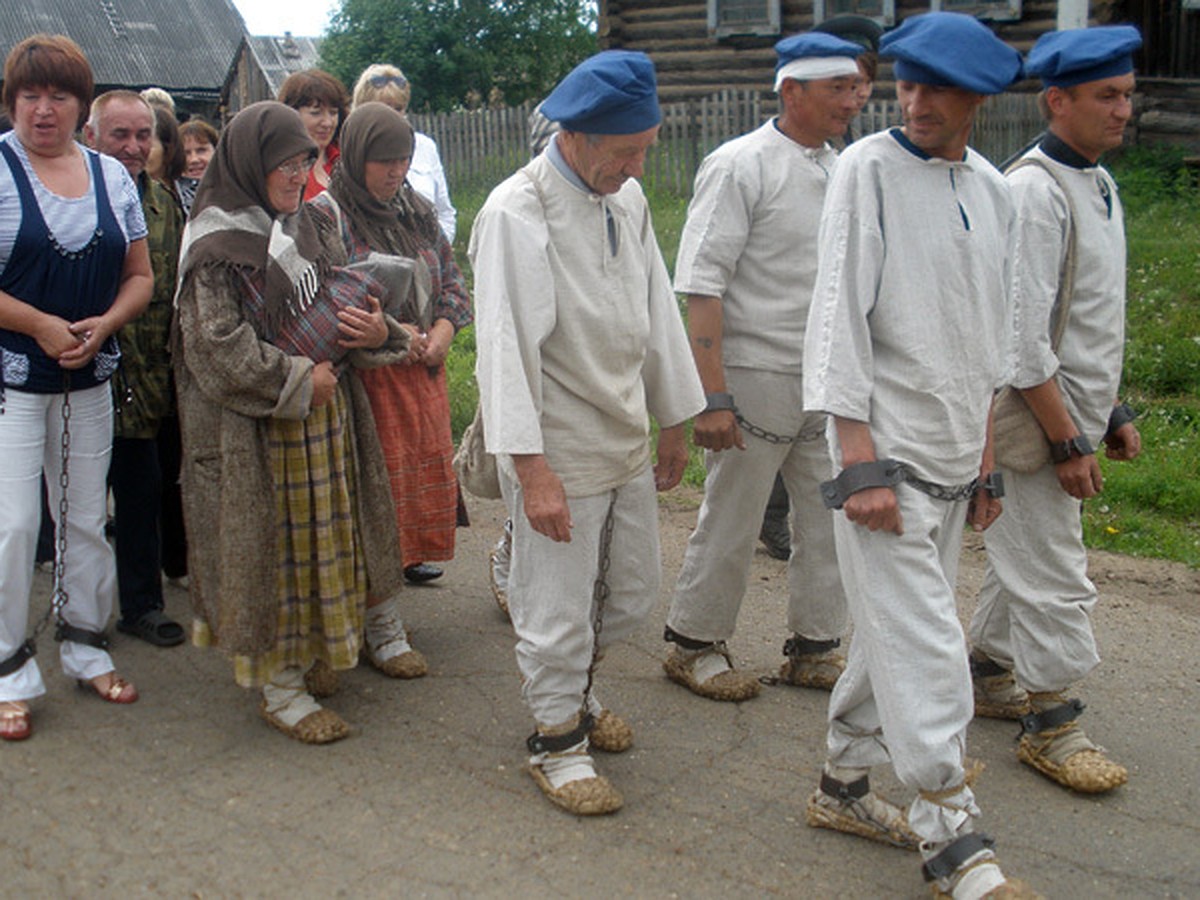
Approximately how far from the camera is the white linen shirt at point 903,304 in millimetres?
2965

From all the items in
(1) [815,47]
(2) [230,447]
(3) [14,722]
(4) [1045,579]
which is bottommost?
(3) [14,722]

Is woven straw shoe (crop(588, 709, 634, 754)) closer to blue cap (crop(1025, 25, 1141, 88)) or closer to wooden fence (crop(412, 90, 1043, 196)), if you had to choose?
blue cap (crop(1025, 25, 1141, 88))

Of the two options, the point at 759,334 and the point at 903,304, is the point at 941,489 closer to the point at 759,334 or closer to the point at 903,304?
the point at 903,304

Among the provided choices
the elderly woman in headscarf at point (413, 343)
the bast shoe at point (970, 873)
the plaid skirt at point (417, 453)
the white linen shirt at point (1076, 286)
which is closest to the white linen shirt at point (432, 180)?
the elderly woman in headscarf at point (413, 343)

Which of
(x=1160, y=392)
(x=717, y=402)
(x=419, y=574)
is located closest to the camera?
(x=717, y=402)

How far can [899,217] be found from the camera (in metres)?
2.97

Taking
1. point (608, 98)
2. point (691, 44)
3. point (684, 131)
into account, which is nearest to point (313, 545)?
point (608, 98)

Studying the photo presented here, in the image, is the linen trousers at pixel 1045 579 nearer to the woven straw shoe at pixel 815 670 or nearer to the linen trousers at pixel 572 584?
the woven straw shoe at pixel 815 670

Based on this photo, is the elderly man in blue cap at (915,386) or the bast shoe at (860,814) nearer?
the elderly man in blue cap at (915,386)

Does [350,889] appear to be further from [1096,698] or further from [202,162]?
[202,162]

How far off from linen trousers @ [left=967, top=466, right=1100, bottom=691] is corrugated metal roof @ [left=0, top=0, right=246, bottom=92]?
2768 cm

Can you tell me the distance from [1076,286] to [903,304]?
0.86 metres

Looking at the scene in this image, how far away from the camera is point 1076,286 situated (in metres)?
3.55

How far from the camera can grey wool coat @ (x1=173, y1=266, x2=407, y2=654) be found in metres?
3.70
